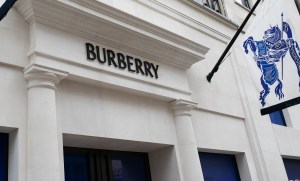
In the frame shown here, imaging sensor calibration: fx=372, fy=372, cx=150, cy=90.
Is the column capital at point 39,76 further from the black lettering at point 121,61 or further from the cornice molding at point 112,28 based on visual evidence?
the black lettering at point 121,61

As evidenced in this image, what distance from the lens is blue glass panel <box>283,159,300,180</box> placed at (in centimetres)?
1071

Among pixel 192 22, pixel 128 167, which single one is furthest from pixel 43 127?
pixel 192 22

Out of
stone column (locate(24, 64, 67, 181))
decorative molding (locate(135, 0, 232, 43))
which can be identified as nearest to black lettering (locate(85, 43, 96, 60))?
stone column (locate(24, 64, 67, 181))

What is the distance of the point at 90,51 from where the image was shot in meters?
6.38

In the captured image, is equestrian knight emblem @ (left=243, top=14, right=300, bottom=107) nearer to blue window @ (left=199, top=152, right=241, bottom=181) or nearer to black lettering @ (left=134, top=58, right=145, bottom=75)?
blue window @ (left=199, top=152, right=241, bottom=181)

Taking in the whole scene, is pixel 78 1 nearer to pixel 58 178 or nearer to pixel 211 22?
pixel 58 178

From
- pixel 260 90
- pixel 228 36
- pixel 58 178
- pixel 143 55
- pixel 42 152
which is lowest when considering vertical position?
pixel 58 178

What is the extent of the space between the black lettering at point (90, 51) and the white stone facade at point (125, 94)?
0.21 ft

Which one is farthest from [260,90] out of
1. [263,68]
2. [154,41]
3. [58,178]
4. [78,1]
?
[58,178]

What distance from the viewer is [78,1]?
19.6 feet

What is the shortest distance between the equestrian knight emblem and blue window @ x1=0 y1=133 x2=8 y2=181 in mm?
5266

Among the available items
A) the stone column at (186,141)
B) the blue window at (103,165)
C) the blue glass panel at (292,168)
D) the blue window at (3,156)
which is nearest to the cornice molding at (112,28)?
the stone column at (186,141)

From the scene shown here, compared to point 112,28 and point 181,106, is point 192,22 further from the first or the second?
point 112,28

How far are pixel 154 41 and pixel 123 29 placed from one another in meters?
0.86
